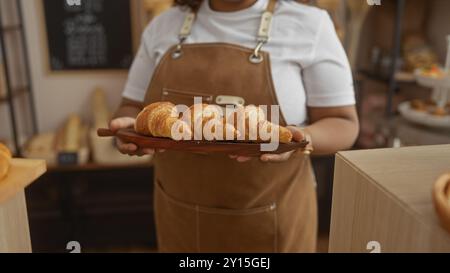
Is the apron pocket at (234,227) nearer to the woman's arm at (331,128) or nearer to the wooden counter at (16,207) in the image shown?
the woman's arm at (331,128)

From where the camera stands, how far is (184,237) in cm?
81

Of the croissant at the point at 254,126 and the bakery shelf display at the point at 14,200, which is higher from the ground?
the croissant at the point at 254,126

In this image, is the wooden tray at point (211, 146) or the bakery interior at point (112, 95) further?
the bakery interior at point (112, 95)

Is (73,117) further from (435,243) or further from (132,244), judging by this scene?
(435,243)

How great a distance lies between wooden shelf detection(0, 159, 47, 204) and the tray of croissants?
124 millimetres

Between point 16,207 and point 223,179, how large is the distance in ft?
1.31

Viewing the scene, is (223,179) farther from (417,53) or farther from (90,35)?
(90,35)

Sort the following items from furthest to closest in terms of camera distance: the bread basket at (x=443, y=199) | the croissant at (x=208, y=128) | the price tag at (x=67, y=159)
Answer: the price tag at (x=67, y=159) → the croissant at (x=208, y=128) → the bread basket at (x=443, y=199)

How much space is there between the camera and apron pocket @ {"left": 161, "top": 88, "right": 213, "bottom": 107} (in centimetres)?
70

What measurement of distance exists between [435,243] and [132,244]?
1510 mm

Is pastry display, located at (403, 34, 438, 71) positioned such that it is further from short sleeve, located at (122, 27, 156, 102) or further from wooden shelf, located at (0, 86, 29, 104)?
wooden shelf, located at (0, 86, 29, 104)

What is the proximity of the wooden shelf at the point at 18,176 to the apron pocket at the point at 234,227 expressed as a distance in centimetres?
39

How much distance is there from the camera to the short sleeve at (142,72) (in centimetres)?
84

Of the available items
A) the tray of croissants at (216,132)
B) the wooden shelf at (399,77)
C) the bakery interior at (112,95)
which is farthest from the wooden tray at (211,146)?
the wooden shelf at (399,77)
